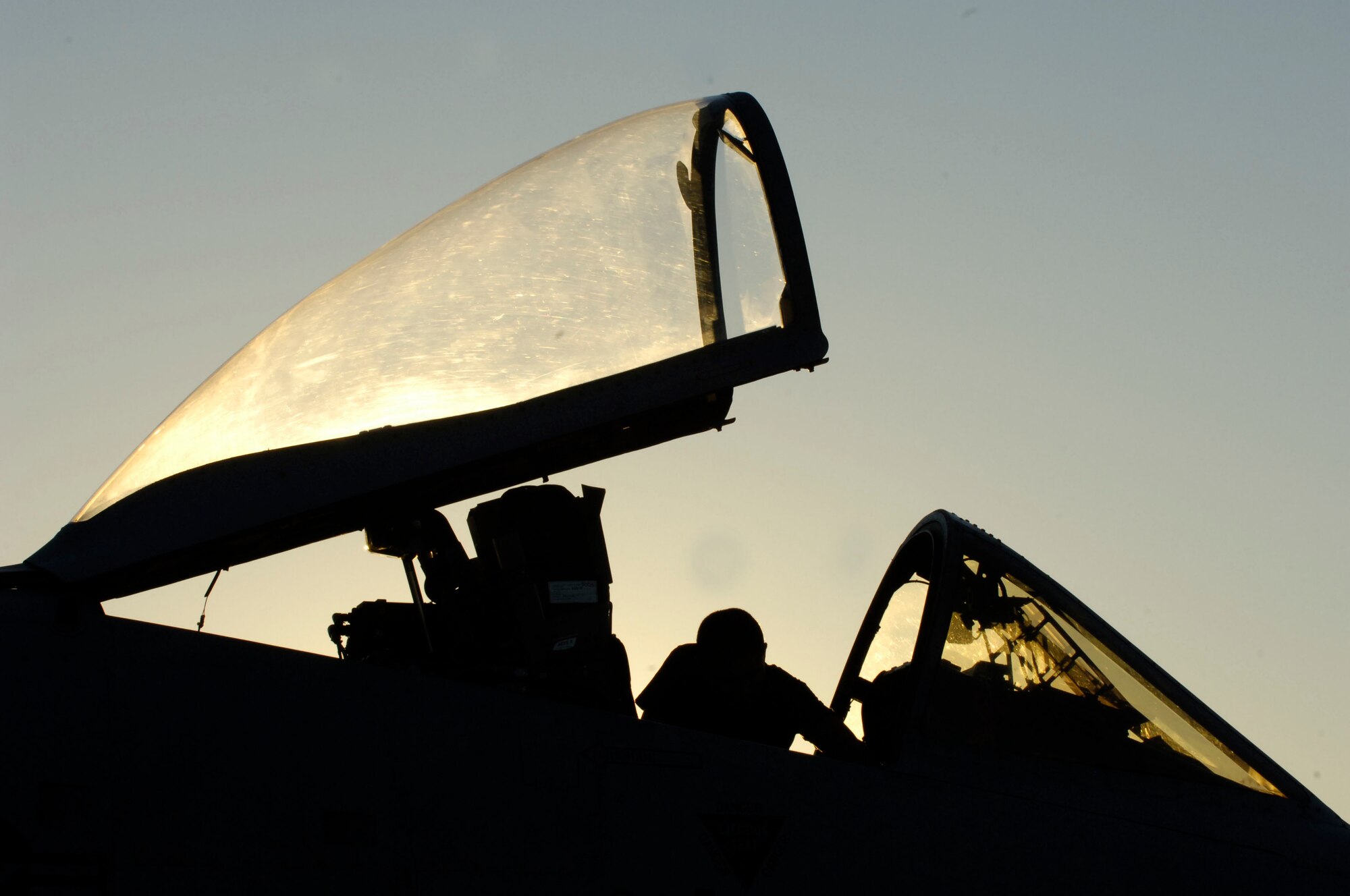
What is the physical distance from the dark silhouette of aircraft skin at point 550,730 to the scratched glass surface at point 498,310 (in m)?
0.05

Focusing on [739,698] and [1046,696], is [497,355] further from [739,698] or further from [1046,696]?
[1046,696]

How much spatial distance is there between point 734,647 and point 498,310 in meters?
1.41

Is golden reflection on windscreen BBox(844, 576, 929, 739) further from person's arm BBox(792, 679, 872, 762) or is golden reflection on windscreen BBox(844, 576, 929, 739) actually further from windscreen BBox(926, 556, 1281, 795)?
person's arm BBox(792, 679, 872, 762)

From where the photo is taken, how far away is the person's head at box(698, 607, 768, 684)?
4.46m

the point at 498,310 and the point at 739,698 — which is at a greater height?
the point at 498,310

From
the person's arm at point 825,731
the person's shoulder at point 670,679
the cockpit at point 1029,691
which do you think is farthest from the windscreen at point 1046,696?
the person's shoulder at point 670,679

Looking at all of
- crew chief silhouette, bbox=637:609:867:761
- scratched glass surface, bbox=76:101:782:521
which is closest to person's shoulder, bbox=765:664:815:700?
crew chief silhouette, bbox=637:609:867:761

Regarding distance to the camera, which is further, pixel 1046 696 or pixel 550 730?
pixel 1046 696

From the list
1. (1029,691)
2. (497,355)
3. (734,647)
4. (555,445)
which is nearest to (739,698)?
(734,647)

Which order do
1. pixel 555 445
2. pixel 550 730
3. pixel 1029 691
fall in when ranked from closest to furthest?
1. pixel 550 730
2. pixel 555 445
3. pixel 1029 691

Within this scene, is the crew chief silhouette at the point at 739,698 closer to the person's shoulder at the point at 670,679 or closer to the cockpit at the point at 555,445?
the person's shoulder at the point at 670,679

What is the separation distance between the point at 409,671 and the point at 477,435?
0.72 m

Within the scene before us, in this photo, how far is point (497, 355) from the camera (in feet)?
13.4

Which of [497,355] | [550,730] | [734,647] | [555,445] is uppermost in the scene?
[497,355]
